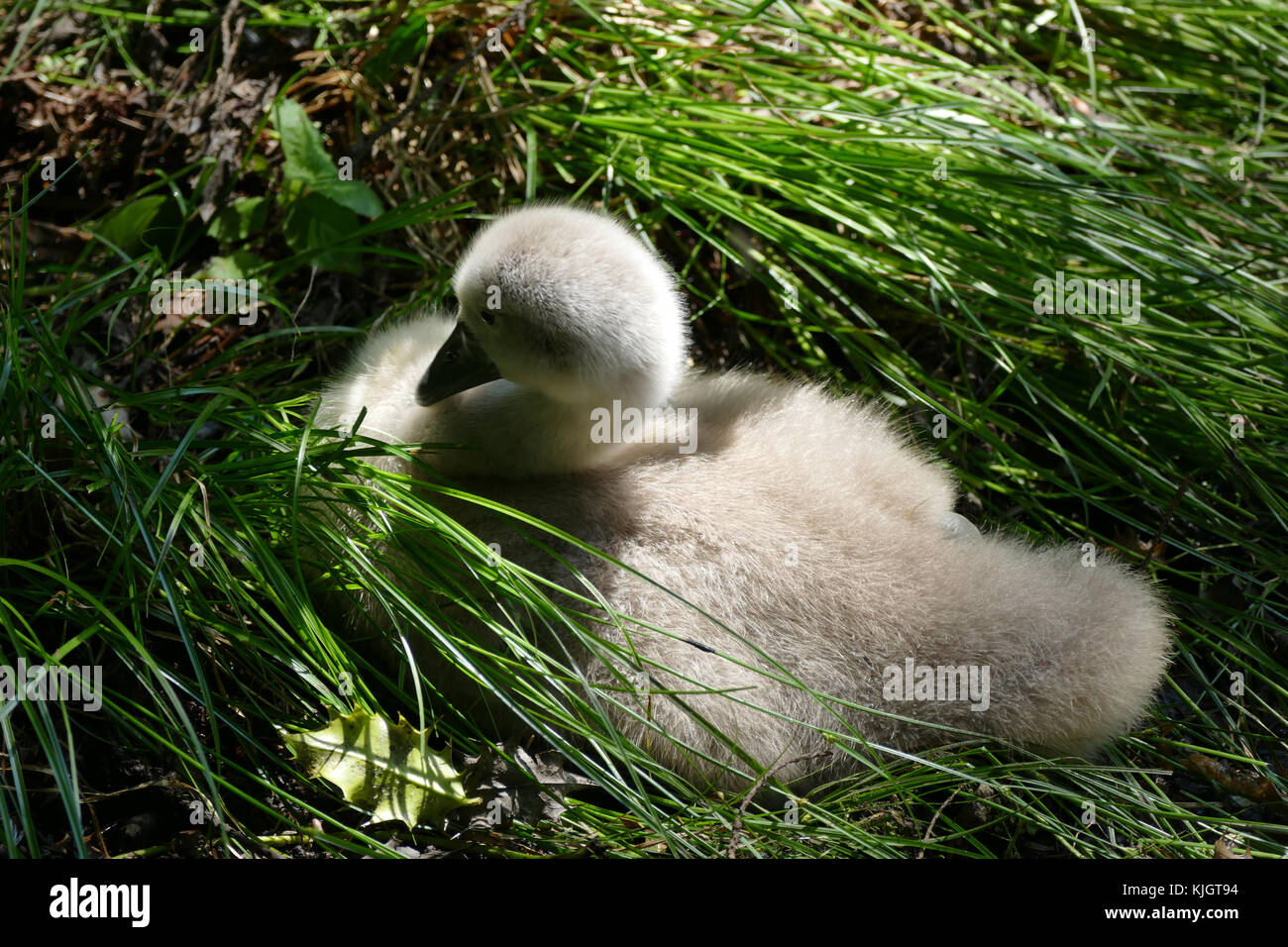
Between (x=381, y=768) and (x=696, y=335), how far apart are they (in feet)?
5.44

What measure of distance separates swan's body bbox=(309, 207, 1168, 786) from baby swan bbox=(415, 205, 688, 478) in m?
0.03

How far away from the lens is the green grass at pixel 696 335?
81.4 inches

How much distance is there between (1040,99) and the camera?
3.60 meters

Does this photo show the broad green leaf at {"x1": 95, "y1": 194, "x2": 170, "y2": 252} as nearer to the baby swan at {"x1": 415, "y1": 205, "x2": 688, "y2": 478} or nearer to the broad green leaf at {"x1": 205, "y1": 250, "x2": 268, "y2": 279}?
the broad green leaf at {"x1": 205, "y1": 250, "x2": 268, "y2": 279}

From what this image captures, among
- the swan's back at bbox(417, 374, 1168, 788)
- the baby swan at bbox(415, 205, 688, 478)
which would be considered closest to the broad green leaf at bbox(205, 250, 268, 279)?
the baby swan at bbox(415, 205, 688, 478)

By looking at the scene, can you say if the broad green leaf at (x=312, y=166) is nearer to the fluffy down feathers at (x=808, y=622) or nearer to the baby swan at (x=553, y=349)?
the baby swan at (x=553, y=349)

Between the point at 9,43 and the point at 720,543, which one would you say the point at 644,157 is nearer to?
the point at 720,543

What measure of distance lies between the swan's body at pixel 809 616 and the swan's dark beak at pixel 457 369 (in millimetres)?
53

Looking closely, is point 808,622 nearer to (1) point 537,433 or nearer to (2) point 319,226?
(1) point 537,433

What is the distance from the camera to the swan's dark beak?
7.50 feet

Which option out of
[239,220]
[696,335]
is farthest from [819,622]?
[239,220]

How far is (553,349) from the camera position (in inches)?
83.5

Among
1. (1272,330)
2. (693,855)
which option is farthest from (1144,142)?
(693,855)

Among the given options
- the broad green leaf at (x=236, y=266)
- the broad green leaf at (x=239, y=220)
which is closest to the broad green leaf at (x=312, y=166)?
the broad green leaf at (x=239, y=220)
